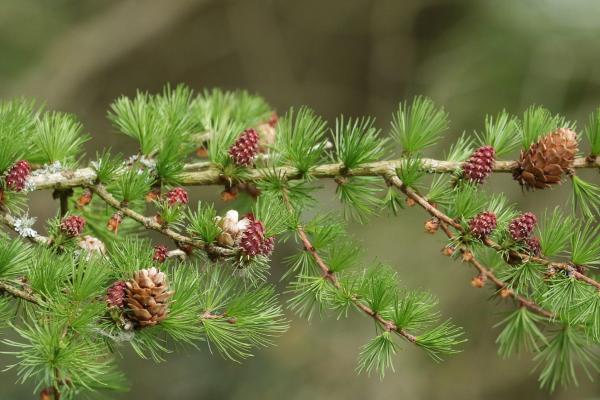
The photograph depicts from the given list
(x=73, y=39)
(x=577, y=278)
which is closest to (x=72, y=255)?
(x=577, y=278)

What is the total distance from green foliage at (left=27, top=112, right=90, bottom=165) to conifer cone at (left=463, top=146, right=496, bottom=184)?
20.5 inches

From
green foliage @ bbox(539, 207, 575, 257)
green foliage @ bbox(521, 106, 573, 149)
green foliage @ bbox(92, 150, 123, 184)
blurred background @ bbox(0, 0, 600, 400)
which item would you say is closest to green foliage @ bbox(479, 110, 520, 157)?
green foliage @ bbox(521, 106, 573, 149)

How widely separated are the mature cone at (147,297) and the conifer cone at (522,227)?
40cm

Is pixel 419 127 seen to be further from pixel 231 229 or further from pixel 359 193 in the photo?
pixel 231 229

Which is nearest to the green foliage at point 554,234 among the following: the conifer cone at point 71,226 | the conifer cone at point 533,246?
the conifer cone at point 533,246

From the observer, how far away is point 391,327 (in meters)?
0.91

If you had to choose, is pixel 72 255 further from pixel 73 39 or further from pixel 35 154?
pixel 73 39

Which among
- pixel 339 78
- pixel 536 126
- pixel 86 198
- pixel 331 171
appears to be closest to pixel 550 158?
pixel 536 126

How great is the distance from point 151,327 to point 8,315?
0.49 ft

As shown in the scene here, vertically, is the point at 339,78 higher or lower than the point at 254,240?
higher

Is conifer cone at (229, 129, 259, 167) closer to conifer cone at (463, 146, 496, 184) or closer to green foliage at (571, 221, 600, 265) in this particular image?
conifer cone at (463, 146, 496, 184)

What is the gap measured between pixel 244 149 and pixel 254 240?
18cm

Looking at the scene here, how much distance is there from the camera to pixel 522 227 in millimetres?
919

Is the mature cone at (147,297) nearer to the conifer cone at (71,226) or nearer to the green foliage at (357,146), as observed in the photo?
the conifer cone at (71,226)
